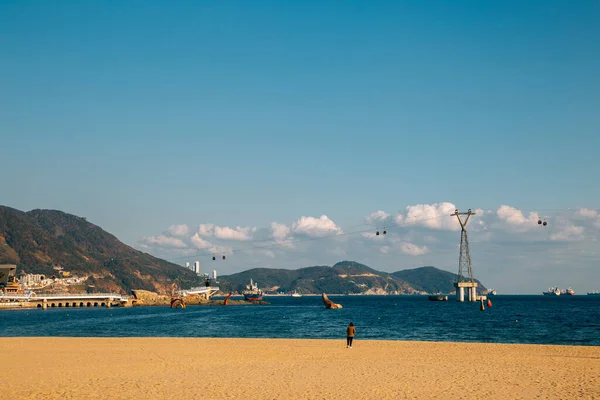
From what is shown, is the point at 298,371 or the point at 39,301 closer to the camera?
the point at 298,371

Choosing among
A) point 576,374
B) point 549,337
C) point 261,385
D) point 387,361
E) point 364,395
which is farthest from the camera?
point 549,337

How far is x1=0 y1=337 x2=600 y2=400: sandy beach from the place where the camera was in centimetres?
2453

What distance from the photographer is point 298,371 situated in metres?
31.5

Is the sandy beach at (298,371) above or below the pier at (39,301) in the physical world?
above

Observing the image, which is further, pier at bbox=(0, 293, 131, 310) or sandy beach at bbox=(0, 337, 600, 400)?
pier at bbox=(0, 293, 131, 310)

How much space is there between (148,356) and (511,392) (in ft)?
82.8

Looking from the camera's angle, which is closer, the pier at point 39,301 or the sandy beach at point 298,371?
the sandy beach at point 298,371

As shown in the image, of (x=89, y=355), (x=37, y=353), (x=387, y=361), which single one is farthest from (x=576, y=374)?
(x=37, y=353)

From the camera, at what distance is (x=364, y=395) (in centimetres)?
2372

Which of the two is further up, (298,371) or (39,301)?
(298,371)

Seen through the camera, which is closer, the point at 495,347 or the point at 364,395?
the point at 364,395

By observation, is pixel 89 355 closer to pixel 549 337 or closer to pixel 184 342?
pixel 184 342

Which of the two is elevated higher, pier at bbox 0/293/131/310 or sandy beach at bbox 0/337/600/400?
sandy beach at bbox 0/337/600/400

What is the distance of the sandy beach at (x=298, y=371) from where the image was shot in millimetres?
24531
